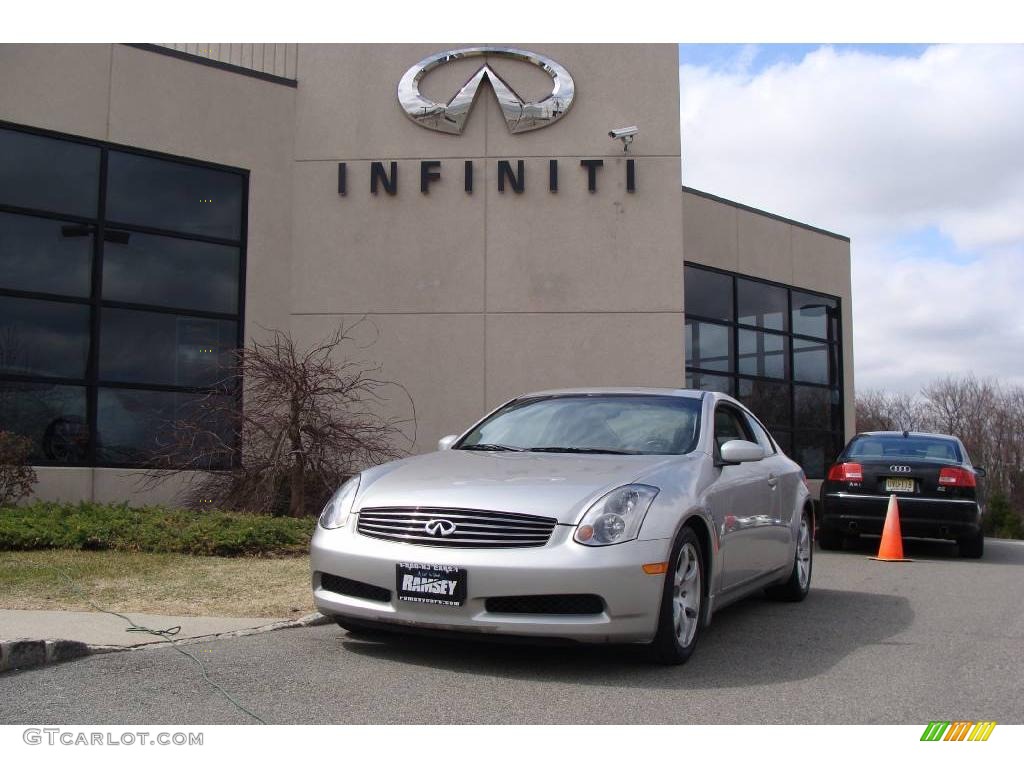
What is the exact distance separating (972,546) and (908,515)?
105 centimetres

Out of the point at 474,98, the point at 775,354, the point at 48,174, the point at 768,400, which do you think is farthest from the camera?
the point at 775,354

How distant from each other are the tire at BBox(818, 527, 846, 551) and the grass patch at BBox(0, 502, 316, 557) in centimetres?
610

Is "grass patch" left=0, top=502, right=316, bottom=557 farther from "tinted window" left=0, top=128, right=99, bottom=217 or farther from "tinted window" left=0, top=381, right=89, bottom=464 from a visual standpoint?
"tinted window" left=0, top=128, right=99, bottom=217

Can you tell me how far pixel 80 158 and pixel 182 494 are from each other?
4.49m

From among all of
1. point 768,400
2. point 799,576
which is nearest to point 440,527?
point 799,576

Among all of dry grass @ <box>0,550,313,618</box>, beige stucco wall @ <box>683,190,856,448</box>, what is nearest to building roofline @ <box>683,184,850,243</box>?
beige stucco wall @ <box>683,190,856,448</box>

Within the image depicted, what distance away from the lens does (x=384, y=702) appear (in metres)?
4.38

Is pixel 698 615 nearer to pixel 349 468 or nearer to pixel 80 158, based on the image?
pixel 349 468

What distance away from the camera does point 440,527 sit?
4996 mm

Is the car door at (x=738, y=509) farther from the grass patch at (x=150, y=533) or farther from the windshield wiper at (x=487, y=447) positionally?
the grass patch at (x=150, y=533)

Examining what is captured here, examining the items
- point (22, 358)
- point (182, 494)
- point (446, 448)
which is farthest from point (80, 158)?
point (446, 448)

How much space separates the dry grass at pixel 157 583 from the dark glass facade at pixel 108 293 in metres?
3.91

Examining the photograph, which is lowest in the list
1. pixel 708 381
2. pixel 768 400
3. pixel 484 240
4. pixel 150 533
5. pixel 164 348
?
pixel 150 533

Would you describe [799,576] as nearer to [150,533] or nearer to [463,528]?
[463,528]
